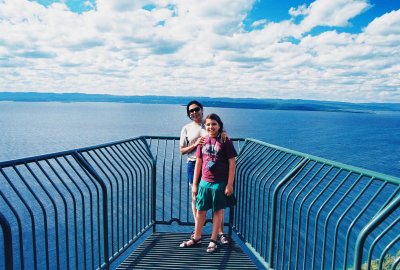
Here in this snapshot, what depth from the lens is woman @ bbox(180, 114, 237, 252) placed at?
4645mm

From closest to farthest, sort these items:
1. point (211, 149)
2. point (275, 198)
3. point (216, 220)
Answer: point (275, 198) < point (211, 149) < point (216, 220)

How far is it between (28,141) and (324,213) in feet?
221

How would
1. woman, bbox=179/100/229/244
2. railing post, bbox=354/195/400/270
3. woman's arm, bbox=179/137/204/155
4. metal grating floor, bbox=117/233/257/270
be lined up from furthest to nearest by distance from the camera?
woman, bbox=179/100/229/244 < woman's arm, bbox=179/137/204/155 < metal grating floor, bbox=117/233/257/270 < railing post, bbox=354/195/400/270

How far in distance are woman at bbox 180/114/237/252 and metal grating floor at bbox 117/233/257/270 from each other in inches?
17.7

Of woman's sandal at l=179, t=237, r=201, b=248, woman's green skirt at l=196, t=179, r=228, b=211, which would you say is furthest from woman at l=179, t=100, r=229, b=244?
woman's green skirt at l=196, t=179, r=228, b=211

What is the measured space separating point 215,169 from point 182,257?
149 centimetres

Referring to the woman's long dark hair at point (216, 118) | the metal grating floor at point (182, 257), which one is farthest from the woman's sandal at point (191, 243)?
the woman's long dark hair at point (216, 118)

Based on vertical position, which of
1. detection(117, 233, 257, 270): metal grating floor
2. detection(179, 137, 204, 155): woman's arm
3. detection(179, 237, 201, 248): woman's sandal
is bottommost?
detection(117, 233, 257, 270): metal grating floor

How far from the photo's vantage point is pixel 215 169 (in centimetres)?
470

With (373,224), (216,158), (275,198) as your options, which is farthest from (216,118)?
(373,224)

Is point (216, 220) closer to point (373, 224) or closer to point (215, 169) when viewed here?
point (215, 169)

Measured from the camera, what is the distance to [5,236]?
2.50m

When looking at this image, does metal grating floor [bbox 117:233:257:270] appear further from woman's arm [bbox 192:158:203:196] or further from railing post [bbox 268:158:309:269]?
woman's arm [bbox 192:158:203:196]

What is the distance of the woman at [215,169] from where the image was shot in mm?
4645
